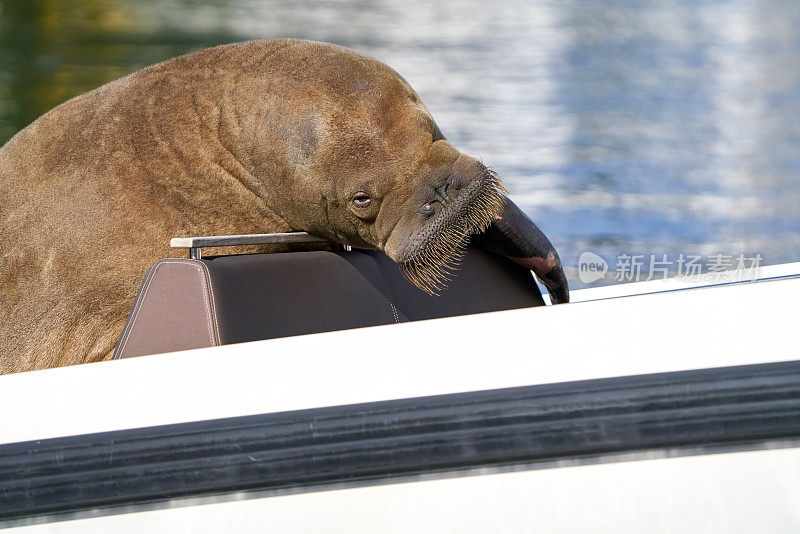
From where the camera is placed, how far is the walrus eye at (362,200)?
1848mm

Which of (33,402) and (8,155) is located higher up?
(33,402)

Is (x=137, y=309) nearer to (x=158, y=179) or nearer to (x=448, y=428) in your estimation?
(x=158, y=179)

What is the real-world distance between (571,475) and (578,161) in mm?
10807

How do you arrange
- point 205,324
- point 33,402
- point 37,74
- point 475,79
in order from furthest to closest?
point 475,79, point 37,74, point 205,324, point 33,402

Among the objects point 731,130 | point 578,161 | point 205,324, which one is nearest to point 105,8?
point 578,161

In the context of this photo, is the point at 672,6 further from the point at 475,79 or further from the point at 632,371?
the point at 632,371

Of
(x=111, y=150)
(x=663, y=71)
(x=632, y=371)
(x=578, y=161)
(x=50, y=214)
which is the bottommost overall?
(x=578, y=161)

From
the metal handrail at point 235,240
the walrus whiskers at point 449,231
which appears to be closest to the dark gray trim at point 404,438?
the metal handrail at point 235,240

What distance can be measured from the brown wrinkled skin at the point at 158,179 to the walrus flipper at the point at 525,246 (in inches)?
10.1

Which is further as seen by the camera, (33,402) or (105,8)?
(105,8)

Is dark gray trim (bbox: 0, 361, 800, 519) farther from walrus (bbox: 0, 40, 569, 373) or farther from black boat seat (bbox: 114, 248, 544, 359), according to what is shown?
walrus (bbox: 0, 40, 569, 373)

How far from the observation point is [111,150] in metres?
2.05

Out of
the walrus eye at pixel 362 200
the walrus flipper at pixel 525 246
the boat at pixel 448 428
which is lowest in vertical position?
the walrus flipper at pixel 525 246

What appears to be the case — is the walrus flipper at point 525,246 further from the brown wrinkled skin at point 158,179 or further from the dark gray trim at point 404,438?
the dark gray trim at point 404,438
